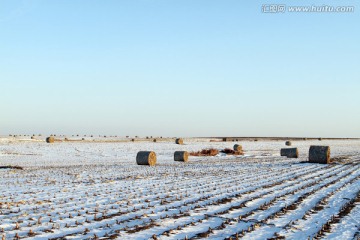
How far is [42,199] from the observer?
35.8ft

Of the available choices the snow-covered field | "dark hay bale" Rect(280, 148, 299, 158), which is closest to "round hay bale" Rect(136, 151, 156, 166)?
the snow-covered field

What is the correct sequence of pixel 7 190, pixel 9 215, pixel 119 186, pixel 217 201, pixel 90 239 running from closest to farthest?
pixel 90 239, pixel 9 215, pixel 217 201, pixel 7 190, pixel 119 186

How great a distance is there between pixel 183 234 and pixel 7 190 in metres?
8.30

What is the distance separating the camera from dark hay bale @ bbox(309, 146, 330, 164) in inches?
989

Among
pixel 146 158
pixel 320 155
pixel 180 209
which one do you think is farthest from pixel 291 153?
pixel 180 209

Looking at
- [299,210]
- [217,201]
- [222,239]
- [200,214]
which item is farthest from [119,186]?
[222,239]

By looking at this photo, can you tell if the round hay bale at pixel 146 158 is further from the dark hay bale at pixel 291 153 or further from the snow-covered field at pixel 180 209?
the dark hay bale at pixel 291 153

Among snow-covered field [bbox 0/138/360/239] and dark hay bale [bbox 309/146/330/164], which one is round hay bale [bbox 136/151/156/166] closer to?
snow-covered field [bbox 0/138/360/239]

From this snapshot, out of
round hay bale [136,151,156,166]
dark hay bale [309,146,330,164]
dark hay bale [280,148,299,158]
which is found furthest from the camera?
dark hay bale [280,148,299,158]

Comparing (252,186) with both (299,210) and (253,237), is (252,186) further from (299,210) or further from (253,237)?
(253,237)

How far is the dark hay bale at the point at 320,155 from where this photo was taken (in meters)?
25.1

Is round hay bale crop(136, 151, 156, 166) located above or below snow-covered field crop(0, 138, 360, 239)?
above

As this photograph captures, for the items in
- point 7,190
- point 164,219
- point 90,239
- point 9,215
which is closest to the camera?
point 90,239

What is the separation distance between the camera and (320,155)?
25.3 meters
